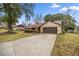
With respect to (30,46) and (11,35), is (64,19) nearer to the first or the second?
(30,46)

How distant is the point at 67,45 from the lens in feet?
6.37

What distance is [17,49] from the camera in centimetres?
196

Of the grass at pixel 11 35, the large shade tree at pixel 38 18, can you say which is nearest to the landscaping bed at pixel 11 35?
the grass at pixel 11 35

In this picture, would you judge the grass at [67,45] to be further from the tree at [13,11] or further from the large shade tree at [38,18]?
the tree at [13,11]

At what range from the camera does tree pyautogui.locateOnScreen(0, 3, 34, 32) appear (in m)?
1.95

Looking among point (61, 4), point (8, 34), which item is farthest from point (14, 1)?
point (61, 4)

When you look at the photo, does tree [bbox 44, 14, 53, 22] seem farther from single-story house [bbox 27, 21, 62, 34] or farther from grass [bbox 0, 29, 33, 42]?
grass [bbox 0, 29, 33, 42]

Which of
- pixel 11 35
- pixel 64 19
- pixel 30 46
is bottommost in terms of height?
pixel 30 46

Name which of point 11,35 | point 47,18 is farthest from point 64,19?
point 11,35

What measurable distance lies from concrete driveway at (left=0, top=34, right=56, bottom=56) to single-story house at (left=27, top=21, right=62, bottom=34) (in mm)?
47

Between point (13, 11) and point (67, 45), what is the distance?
1.93ft

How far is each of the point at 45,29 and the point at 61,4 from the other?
273 millimetres

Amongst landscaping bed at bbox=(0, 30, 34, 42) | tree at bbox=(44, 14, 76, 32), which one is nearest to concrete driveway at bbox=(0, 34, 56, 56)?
landscaping bed at bbox=(0, 30, 34, 42)

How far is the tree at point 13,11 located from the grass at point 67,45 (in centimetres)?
38
